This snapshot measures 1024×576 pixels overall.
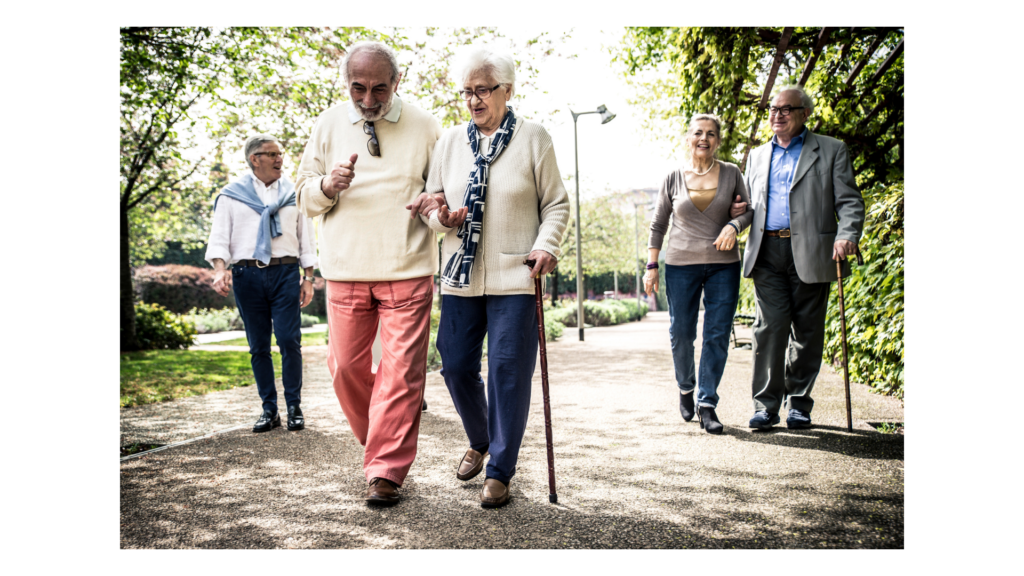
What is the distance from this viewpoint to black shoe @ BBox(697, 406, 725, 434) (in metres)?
4.02

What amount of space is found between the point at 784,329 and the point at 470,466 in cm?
212

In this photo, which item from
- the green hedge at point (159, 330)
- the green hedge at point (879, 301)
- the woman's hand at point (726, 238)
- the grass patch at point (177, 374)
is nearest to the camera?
the woman's hand at point (726, 238)

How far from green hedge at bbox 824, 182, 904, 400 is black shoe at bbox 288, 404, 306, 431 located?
408 cm

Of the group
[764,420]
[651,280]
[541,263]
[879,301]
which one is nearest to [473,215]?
[541,263]

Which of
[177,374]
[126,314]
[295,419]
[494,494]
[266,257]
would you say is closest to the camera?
[494,494]

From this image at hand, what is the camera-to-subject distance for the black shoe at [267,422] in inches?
173

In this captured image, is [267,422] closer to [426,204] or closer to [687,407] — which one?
[426,204]

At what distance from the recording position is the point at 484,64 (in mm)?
2891

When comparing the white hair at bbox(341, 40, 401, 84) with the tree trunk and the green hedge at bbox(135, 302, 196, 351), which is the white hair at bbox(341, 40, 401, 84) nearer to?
the tree trunk

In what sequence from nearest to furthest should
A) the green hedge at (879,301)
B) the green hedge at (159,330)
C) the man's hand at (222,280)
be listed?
1. the man's hand at (222,280)
2. the green hedge at (879,301)
3. the green hedge at (159,330)

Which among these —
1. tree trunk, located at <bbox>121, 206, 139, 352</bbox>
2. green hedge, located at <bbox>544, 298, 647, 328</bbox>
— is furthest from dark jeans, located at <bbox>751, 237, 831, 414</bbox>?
green hedge, located at <bbox>544, 298, 647, 328</bbox>

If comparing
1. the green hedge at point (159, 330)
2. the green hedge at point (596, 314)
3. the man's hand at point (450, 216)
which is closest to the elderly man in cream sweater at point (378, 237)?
the man's hand at point (450, 216)

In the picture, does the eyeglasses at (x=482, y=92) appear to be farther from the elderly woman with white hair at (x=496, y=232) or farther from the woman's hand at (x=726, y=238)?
the woman's hand at (x=726, y=238)
